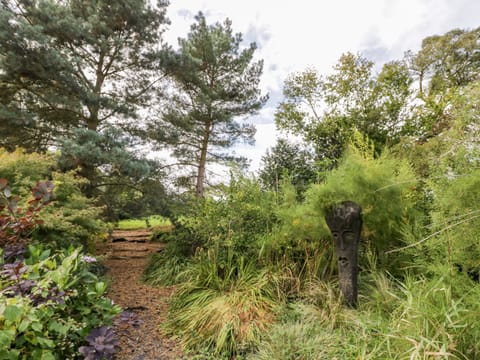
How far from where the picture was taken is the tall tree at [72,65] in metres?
3.92

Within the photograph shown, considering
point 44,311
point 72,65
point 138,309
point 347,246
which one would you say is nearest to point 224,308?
point 138,309

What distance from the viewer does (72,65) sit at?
4211 mm

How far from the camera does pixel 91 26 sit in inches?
170

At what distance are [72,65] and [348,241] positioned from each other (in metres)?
5.18

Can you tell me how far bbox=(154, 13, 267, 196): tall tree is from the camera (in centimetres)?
695

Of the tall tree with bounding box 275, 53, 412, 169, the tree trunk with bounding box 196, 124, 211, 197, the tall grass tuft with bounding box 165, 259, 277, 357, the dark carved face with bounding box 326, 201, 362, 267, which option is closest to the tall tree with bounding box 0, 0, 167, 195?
the tree trunk with bounding box 196, 124, 211, 197

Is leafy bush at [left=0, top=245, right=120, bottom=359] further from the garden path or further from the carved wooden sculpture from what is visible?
the carved wooden sculpture

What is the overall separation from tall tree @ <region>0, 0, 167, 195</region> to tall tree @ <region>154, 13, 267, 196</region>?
4.40 feet

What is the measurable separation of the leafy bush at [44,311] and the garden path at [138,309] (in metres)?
0.32

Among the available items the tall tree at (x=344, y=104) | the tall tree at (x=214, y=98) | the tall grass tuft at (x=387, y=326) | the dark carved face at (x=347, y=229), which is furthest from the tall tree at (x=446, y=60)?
the tall grass tuft at (x=387, y=326)

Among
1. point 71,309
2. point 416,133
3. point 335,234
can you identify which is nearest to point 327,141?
point 416,133

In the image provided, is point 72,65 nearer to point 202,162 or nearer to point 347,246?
point 202,162

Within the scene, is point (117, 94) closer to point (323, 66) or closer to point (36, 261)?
point (36, 261)

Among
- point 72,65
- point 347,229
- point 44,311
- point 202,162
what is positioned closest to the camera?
point 44,311
